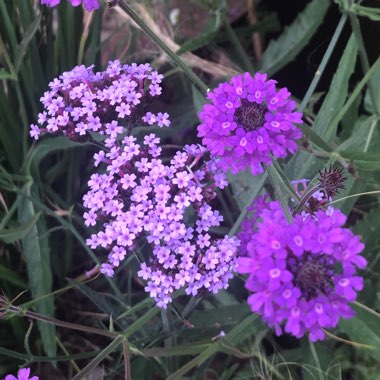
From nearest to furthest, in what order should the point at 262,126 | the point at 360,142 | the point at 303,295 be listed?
the point at 303,295 → the point at 262,126 → the point at 360,142

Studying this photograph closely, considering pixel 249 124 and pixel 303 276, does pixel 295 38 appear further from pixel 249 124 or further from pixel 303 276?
pixel 303 276

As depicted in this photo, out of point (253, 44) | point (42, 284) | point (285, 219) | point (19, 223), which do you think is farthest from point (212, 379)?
point (253, 44)

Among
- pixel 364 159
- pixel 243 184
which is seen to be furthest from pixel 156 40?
pixel 243 184

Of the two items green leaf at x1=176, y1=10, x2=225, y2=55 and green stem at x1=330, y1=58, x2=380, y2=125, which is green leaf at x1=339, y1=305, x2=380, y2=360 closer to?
green stem at x1=330, y1=58, x2=380, y2=125

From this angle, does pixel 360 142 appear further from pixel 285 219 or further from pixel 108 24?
pixel 108 24

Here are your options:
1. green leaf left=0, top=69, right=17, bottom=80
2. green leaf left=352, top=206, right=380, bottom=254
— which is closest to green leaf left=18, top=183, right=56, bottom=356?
green leaf left=0, top=69, right=17, bottom=80

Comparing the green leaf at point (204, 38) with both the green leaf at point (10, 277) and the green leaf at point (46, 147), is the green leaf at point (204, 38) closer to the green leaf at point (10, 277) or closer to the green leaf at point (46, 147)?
the green leaf at point (46, 147)
